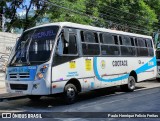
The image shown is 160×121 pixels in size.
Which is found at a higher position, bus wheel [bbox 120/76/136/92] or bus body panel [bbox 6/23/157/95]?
bus body panel [bbox 6/23/157/95]

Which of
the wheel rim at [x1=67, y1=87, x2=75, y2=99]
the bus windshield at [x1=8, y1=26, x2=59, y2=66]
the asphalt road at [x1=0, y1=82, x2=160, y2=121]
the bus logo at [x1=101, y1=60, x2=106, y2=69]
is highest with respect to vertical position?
the bus windshield at [x1=8, y1=26, x2=59, y2=66]

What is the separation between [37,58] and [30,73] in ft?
1.93

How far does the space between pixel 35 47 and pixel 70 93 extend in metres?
2.08

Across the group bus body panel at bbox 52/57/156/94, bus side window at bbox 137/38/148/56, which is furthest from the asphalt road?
bus side window at bbox 137/38/148/56

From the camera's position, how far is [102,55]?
13.0 m

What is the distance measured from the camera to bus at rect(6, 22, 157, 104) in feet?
33.8

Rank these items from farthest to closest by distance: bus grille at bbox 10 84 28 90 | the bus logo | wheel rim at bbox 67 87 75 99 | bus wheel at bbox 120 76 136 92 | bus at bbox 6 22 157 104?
bus wheel at bbox 120 76 136 92
the bus logo
wheel rim at bbox 67 87 75 99
bus grille at bbox 10 84 28 90
bus at bbox 6 22 157 104

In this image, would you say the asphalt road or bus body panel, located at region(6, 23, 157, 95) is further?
bus body panel, located at region(6, 23, 157, 95)

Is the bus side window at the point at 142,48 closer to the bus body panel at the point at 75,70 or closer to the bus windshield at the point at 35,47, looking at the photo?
the bus body panel at the point at 75,70

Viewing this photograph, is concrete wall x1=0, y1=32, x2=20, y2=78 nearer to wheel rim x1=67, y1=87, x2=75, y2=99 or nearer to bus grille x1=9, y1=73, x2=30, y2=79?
bus grille x1=9, y1=73, x2=30, y2=79

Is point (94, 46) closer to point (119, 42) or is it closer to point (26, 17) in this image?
point (119, 42)

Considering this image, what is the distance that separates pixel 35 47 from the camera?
35.8 feet

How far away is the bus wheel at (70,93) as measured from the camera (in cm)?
1087

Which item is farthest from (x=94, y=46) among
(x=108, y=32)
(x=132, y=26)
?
(x=132, y=26)
